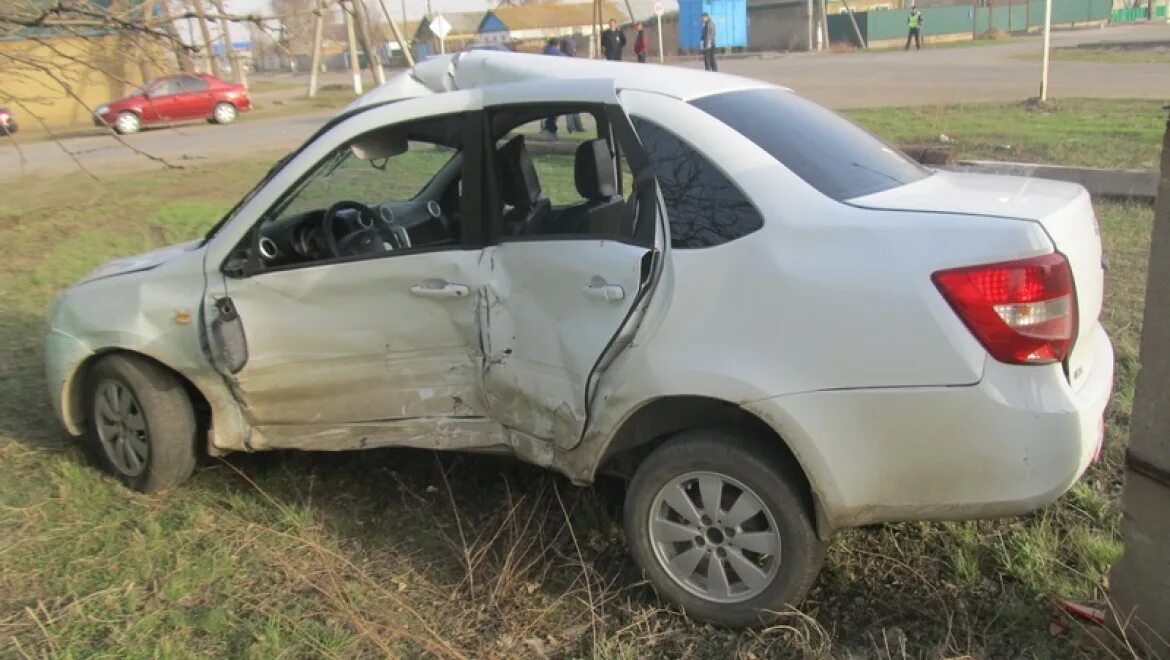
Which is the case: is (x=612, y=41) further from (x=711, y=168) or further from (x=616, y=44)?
(x=711, y=168)

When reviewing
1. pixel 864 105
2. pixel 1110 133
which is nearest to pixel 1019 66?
pixel 864 105

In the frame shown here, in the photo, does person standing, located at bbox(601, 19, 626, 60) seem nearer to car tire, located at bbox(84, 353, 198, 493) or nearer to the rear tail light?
car tire, located at bbox(84, 353, 198, 493)

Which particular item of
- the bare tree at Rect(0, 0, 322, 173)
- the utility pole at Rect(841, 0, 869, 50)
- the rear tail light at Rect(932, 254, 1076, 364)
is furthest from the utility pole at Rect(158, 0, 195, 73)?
the utility pole at Rect(841, 0, 869, 50)

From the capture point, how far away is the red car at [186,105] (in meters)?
27.3

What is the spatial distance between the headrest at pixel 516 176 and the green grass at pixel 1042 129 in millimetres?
8765

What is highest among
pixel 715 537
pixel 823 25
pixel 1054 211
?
pixel 823 25

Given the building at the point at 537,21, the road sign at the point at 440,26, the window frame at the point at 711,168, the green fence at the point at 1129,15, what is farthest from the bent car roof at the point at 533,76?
the green fence at the point at 1129,15

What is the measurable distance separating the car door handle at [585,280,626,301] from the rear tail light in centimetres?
102

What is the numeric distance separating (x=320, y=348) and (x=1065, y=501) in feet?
10.0

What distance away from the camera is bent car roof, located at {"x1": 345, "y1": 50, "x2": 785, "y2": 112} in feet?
11.2

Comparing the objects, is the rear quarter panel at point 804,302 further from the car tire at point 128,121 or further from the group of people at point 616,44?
the car tire at point 128,121

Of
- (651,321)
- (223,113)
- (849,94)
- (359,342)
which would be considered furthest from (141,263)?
(223,113)

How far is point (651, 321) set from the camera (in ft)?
9.96

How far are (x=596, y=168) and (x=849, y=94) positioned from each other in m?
21.0
